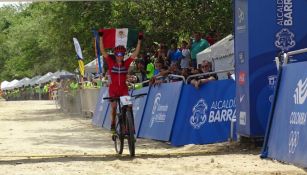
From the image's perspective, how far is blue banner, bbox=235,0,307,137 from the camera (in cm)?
1084

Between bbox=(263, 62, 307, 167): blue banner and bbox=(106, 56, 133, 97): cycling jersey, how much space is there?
2.76 m

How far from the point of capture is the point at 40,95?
78312 mm

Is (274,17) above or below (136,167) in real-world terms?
above

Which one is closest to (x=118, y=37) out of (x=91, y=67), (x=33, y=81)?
(x=91, y=67)

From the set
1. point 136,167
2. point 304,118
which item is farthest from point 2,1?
point 304,118

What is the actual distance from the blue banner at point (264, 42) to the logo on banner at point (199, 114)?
181cm

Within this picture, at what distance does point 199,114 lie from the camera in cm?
1288

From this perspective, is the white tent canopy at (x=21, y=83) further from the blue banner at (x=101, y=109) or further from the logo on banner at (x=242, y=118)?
the logo on banner at (x=242, y=118)

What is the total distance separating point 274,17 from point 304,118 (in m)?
2.88

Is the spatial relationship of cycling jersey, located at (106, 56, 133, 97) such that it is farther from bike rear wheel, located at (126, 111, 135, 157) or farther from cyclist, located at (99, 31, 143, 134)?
bike rear wheel, located at (126, 111, 135, 157)

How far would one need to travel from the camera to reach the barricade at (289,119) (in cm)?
852

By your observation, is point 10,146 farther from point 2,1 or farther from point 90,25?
point 90,25

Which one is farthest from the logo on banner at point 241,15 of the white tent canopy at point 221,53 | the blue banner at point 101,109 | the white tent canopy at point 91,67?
the white tent canopy at point 91,67

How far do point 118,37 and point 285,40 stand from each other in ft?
21.9
